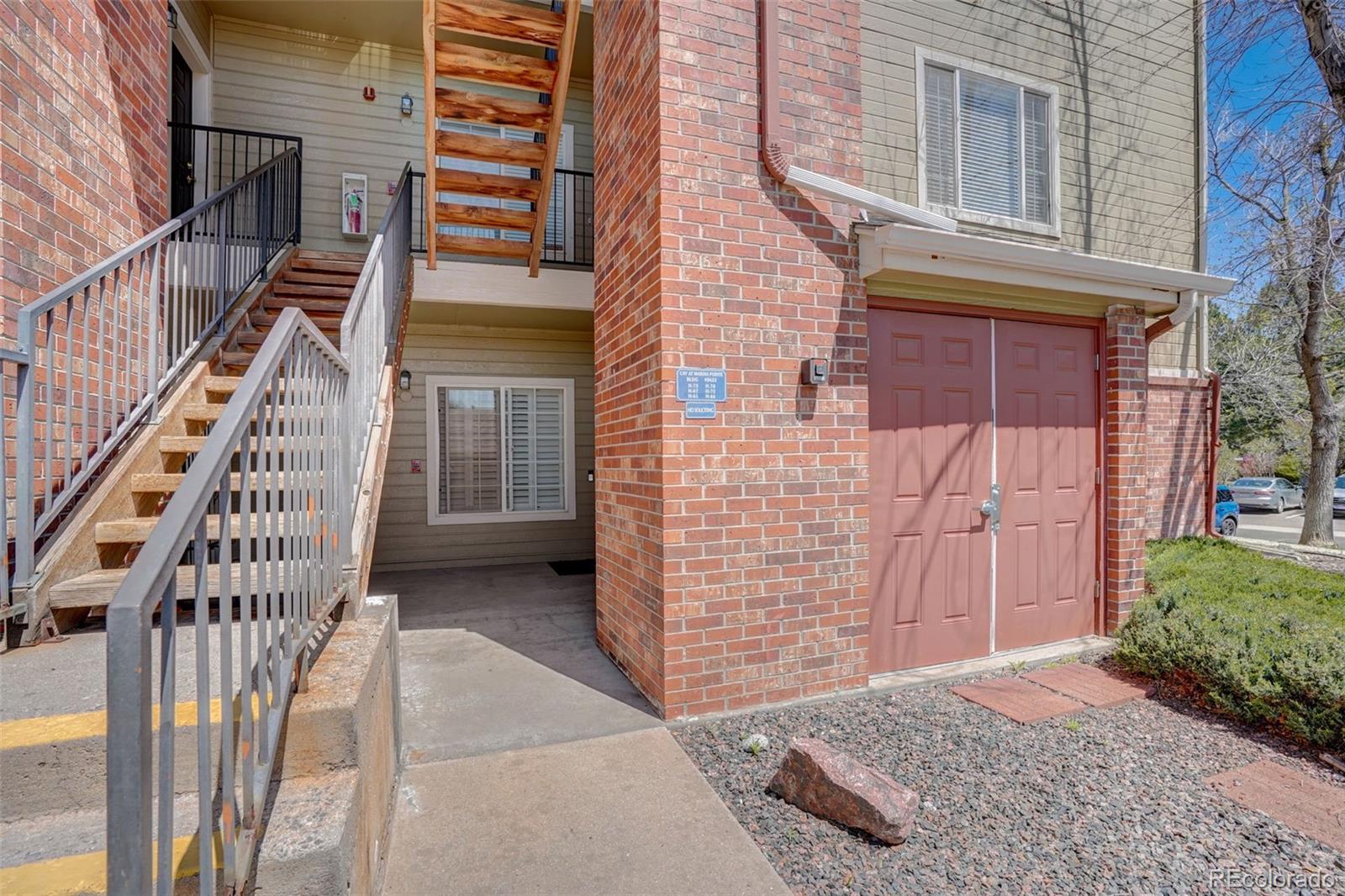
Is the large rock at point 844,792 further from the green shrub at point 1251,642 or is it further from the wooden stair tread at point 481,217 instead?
the wooden stair tread at point 481,217

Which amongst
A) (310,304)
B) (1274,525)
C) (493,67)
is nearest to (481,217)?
(493,67)

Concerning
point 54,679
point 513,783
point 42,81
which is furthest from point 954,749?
point 42,81

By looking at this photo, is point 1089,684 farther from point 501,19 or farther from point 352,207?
point 352,207

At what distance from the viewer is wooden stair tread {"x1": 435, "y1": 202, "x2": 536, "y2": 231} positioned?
17.6 ft

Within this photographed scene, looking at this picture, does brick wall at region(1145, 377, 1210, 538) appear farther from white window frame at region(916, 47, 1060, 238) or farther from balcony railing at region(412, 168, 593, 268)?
balcony railing at region(412, 168, 593, 268)

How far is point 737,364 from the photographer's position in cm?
341

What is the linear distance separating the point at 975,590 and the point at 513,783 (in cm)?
326

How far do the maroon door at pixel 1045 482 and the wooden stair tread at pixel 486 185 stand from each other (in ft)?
13.2

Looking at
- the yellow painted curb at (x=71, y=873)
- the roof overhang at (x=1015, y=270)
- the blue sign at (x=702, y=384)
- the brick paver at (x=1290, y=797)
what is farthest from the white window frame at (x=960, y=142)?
the yellow painted curb at (x=71, y=873)

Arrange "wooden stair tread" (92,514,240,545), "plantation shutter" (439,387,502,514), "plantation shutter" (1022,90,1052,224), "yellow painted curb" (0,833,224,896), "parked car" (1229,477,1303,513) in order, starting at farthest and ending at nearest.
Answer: "parked car" (1229,477,1303,513)
"plantation shutter" (439,387,502,514)
"plantation shutter" (1022,90,1052,224)
"wooden stair tread" (92,514,240,545)
"yellow painted curb" (0,833,224,896)

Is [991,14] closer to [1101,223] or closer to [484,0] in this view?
[1101,223]

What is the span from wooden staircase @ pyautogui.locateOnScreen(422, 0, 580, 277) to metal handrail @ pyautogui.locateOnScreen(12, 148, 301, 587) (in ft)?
5.29

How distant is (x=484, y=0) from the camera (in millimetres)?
4031

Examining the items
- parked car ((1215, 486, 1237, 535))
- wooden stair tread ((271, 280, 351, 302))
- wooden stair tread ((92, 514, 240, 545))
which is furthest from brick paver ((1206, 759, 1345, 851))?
parked car ((1215, 486, 1237, 535))
